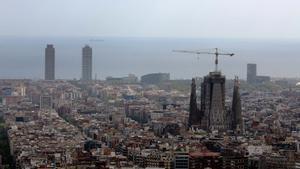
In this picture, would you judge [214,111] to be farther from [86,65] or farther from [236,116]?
[86,65]

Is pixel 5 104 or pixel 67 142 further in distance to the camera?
pixel 5 104

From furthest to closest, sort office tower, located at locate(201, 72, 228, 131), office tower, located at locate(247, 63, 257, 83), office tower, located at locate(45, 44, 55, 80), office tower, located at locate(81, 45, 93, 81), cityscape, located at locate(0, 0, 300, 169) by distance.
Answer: office tower, located at locate(81, 45, 93, 81) < office tower, located at locate(45, 44, 55, 80) < office tower, located at locate(247, 63, 257, 83) < office tower, located at locate(201, 72, 228, 131) < cityscape, located at locate(0, 0, 300, 169)

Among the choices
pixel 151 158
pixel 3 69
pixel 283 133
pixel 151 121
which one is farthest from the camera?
pixel 3 69

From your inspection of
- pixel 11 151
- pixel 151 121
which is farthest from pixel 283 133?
pixel 11 151

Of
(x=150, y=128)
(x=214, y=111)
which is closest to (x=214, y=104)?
(x=214, y=111)

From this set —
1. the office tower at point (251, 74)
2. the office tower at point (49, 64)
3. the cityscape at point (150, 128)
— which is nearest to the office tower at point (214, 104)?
the cityscape at point (150, 128)

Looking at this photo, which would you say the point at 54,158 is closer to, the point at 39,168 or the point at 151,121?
the point at 39,168

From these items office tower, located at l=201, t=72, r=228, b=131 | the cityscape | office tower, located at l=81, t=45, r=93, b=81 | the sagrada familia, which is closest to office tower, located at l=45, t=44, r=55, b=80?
office tower, located at l=81, t=45, r=93, b=81

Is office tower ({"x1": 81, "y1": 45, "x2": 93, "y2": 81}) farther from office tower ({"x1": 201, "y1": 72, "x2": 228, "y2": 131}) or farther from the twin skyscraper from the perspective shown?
office tower ({"x1": 201, "y1": 72, "x2": 228, "y2": 131})

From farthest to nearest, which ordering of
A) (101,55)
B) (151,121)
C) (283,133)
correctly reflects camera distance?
(101,55)
(151,121)
(283,133)
